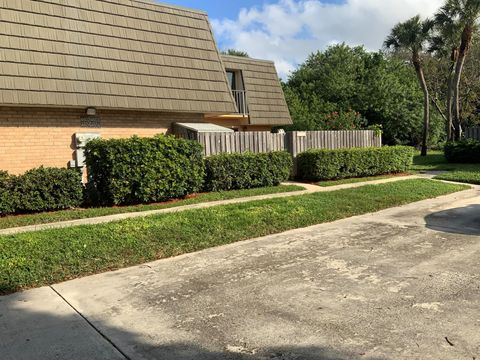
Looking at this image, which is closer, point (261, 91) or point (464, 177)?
point (464, 177)

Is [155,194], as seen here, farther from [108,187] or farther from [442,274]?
[442,274]

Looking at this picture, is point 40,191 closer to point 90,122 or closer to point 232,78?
point 90,122

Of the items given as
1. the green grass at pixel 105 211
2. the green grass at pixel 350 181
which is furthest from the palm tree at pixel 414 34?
the green grass at pixel 105 211

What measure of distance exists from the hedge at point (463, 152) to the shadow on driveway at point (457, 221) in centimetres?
1360

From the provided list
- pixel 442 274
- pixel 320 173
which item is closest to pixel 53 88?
pixel 320 173

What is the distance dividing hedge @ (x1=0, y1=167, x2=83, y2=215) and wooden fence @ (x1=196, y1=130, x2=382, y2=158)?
413 centimetres

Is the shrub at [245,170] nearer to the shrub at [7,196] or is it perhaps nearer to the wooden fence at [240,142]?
the wooden fence at [240,142]

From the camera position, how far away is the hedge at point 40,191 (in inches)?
371

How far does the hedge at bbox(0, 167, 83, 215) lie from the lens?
943 centimetres

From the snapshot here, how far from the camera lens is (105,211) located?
9.88m

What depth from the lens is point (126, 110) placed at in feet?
44.5

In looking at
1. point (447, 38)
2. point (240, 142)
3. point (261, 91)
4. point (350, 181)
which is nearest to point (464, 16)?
point (447, 38)

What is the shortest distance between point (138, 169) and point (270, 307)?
6709mm

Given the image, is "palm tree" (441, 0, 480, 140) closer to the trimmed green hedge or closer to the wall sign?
the trimmed green hedge
